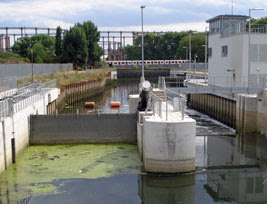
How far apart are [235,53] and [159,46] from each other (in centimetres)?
10789

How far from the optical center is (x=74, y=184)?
17312 millimetres

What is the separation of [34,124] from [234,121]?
16504mm

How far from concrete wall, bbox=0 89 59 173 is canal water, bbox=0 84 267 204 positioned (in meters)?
0.61

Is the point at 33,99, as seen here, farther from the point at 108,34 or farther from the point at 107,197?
the point at 108,34

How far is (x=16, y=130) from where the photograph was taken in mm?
21219

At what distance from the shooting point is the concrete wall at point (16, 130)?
1870 cm

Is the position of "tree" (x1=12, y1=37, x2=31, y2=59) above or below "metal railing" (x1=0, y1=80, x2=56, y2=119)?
above

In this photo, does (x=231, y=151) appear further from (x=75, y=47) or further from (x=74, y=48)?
(x=75, y=47)

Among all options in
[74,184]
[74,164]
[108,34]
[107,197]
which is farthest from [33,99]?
[108,34]

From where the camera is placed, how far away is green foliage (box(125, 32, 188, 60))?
136m

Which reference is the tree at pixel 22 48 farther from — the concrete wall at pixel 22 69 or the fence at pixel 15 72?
the fence at pixel 15 72

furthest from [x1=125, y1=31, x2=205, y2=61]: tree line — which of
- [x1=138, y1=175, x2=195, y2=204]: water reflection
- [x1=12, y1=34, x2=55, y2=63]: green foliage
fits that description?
[x1=138, y1=175, x2=195, y2=204]: water reflection

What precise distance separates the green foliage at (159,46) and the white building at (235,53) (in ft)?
327

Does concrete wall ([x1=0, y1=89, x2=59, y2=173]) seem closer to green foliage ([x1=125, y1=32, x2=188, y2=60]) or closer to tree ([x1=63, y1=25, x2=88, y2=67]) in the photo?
tree ([x1=63, y1=25, x2=88, y2=67])
